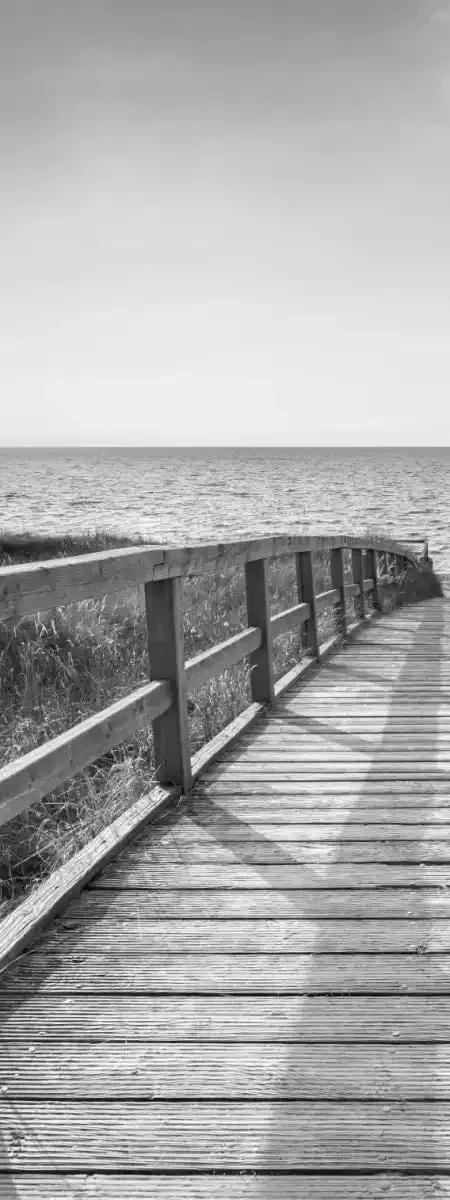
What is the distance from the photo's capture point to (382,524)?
4234 cm

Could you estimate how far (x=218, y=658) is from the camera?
4.61 meters

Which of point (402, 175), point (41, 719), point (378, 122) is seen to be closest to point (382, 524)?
point (402, 175)

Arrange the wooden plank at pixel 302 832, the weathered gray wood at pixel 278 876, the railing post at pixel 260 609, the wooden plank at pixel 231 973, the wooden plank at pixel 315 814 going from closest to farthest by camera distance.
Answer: the wooden plank at pixel 231 973, the weathered gray wood at pixel 278 876, the wooden plank at pixel 302 832, the wooden plank at pixel 315 814, the railing post at pixel 260 609

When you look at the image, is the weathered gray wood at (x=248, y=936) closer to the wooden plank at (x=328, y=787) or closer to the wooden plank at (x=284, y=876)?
the wooden plank at (x=284, y=876)

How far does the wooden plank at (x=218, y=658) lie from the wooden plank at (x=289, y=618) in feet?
1.61

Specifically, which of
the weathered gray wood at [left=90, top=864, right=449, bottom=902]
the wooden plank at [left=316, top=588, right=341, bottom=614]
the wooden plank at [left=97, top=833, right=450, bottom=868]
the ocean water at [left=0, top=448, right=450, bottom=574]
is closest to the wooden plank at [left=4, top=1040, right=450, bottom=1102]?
the weathered gray wood at [left=90, top=864, right=449, bottom=902]

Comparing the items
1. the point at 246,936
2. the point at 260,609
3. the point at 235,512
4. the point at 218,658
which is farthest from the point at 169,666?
the point at 235,512

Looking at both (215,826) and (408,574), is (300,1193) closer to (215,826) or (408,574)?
(215,826)

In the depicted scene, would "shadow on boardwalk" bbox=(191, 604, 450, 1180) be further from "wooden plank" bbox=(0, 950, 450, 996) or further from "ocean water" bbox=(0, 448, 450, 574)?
"ocean water" bbox=(0, 448, 450, 574)

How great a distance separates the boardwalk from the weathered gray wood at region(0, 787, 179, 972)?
1.8 inches

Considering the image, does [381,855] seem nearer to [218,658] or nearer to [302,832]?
[302,832]

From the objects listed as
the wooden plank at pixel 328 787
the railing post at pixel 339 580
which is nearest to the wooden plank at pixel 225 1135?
the wooden plank at pixel 328 787

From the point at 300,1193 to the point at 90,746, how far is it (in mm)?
1657

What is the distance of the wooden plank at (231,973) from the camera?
94.2 inches
